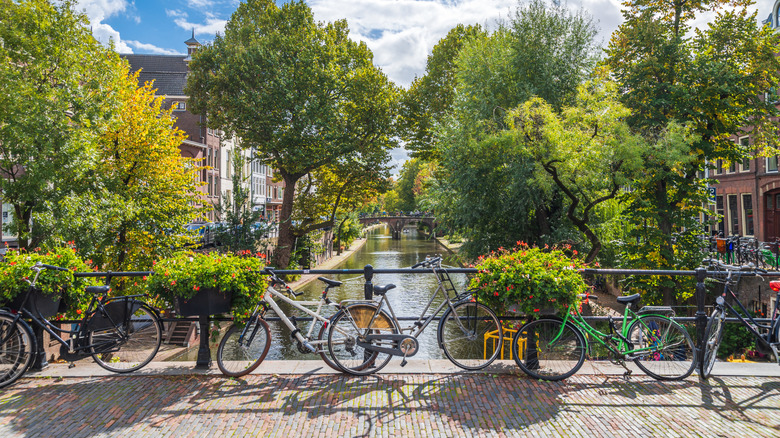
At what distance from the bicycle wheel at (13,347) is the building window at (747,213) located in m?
37.0

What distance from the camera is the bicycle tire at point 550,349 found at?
18.0ft

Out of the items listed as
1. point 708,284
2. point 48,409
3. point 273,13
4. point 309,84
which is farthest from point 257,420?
point 273,13

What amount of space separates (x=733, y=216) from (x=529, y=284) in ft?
117

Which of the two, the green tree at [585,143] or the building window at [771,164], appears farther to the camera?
the building window at [771,164]

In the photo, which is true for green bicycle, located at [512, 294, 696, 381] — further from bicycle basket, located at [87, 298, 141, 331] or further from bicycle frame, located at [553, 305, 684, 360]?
bicycle basket, located at [87, 298, 141, 331]

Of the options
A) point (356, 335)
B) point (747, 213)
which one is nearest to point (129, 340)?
point (356, 335)

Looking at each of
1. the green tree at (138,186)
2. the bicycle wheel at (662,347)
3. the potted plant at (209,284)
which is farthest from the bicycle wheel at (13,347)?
the green tree at (138,186)

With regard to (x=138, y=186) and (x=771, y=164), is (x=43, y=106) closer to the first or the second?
(x=138, y=186)

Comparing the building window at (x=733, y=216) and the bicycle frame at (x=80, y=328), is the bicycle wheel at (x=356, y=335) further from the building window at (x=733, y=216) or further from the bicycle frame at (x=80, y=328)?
the building window at (x=733, y=216)

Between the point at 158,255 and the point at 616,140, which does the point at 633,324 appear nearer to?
the point at 616,140

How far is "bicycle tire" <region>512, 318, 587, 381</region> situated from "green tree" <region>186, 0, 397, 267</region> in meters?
23.9

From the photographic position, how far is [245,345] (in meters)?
5.55

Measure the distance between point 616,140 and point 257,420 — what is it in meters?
14.7

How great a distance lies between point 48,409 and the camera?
472 centimetres
